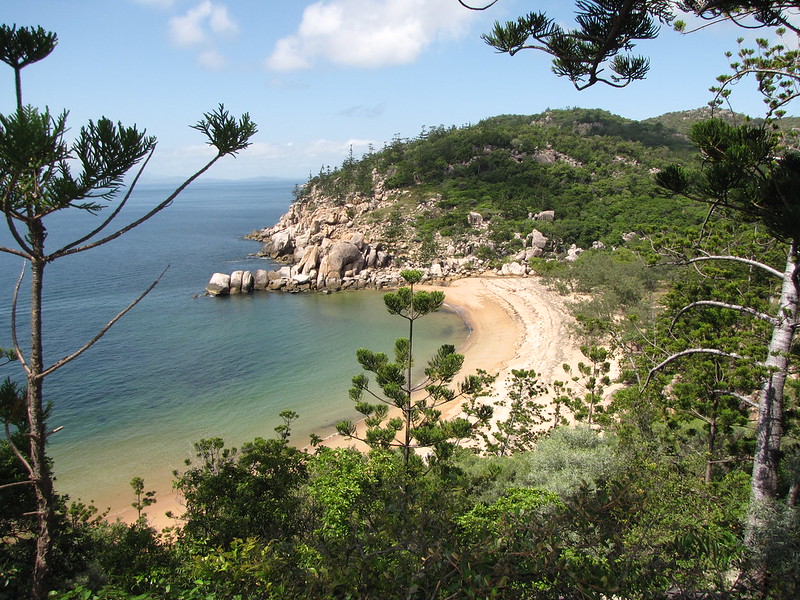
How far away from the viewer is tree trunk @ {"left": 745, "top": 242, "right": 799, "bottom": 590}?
5059mm

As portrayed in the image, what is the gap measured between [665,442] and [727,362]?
6.76ft

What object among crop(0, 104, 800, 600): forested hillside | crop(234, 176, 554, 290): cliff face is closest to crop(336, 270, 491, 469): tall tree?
crop(0, 104, 800, 600): forested hillside

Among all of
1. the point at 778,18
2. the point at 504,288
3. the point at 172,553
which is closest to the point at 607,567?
the point at 778,18

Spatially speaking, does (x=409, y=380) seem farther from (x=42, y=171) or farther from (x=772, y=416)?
(x=42, y=171)

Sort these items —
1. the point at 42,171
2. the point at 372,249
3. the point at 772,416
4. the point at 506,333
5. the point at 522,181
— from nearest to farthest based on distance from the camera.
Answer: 1. the point at 42,171
2. the point at 772,416
3. the point at 506,333
4. the point at 372,249
5. the point at 522,181

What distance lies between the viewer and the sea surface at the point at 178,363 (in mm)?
15016

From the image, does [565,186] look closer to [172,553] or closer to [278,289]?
[278,289]

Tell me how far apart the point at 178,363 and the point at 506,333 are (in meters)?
16.7

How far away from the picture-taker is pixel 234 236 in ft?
205

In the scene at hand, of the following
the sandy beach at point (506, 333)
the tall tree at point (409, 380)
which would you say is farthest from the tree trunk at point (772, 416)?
the sandy beach at point (506, 333)

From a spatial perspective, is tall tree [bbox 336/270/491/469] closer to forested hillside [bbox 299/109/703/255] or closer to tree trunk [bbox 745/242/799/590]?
tree trunk [bbox 745/242/799/590]

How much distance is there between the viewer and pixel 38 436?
3203 mm

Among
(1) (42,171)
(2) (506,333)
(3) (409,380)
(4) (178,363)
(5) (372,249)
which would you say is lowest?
(4) (178,363)

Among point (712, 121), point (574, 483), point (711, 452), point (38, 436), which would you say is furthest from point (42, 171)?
point (711, 452)
